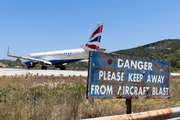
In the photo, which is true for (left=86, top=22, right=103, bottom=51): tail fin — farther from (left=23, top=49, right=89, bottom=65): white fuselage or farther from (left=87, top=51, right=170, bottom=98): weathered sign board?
(left=87, top=51, right=170, bottom=98): weathered sign board

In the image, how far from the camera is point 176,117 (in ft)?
16.3

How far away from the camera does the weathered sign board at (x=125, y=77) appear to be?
4.55m

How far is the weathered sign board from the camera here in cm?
455

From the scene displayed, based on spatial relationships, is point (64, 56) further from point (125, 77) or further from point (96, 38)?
point (125, 77)

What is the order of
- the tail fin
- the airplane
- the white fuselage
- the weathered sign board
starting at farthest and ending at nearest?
the white fuselage
the airplane
the tail fin
the weathered sign board

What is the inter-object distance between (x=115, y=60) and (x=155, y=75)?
1616mm

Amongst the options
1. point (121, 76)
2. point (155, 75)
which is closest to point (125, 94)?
point (121, 76)

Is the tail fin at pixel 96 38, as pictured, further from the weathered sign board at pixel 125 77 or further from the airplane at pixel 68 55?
the weathered sign board at pixel 125 77

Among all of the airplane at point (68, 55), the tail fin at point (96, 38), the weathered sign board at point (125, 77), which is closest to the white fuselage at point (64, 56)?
the airplane at point (68, 55)

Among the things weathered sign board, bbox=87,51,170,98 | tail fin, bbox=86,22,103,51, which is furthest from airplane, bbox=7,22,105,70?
weathered sign board, bbox=87,51,170,98

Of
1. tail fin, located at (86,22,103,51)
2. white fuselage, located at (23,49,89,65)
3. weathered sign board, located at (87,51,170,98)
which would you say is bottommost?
weathered sign board, located at (87,51,170,98)

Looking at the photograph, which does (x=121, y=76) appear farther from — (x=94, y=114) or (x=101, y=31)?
(x=101, y=31)

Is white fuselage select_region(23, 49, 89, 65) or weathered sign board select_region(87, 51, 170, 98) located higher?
white fuselage select_region(23, 49, 89, 65)

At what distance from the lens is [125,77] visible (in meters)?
5.07
